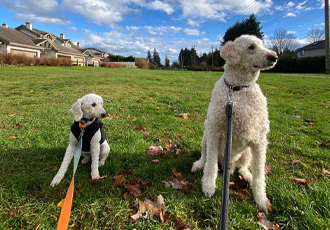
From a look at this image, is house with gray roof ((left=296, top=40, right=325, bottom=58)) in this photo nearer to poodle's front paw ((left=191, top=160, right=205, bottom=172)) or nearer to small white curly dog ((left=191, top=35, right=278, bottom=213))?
small white curly dog ((left=191, top=35, right=278, bottom=213))

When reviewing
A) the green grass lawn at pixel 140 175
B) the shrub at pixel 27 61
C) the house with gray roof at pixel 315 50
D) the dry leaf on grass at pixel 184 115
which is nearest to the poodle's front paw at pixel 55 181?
the green grass lawn at pixel 140 175

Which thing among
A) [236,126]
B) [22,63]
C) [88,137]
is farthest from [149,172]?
[22,63]

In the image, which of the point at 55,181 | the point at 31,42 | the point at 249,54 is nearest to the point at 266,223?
the point at 249,54

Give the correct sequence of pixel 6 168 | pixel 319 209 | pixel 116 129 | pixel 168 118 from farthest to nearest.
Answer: pixel 168 118 < pixel 116 129 < pixel 6 168 < pixel 319 209

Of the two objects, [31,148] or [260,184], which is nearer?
[260,184]

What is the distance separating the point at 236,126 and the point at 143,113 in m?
3.77

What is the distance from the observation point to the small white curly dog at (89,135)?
8.73ft

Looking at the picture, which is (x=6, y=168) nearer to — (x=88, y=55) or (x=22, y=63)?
(x=22, y=63)

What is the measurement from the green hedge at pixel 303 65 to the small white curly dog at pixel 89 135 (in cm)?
3803

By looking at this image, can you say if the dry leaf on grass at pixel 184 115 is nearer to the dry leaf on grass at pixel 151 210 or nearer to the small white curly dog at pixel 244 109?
the small white curly dog at pixel 244 109

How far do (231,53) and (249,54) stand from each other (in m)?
0.20

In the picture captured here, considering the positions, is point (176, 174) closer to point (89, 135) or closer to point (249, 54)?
point (89, 135)

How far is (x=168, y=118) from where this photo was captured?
5.30m

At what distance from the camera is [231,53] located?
2.28 meters
